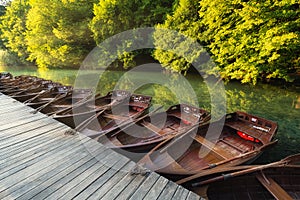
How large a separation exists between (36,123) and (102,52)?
16670 millimetres

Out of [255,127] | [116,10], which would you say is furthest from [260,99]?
[116,10]

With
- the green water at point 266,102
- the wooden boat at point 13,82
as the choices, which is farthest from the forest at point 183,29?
the wooden boat at point 13,82

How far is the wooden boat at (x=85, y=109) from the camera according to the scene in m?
4.39

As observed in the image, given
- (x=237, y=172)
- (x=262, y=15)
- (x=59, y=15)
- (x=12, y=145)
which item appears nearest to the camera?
(x=237, y=172)

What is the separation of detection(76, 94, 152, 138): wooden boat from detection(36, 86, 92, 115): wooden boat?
4.13 feet

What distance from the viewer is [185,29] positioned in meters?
13.8

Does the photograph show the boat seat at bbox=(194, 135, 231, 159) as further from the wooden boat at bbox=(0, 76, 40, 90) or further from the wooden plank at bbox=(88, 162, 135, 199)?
the wooden boat at bbox=(0, 76, 40, 90)

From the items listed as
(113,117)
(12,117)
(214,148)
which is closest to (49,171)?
(12,117)

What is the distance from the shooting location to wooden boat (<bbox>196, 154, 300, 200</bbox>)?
8.57 feet

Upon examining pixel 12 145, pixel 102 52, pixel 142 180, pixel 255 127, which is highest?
pixel 102 52

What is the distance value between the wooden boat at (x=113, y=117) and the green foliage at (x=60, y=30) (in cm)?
1522

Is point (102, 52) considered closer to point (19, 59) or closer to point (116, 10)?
point (116, 10)

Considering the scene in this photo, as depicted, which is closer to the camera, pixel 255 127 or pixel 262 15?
pixel 255 127

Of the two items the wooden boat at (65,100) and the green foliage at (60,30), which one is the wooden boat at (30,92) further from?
the green foliage at (60,30)
